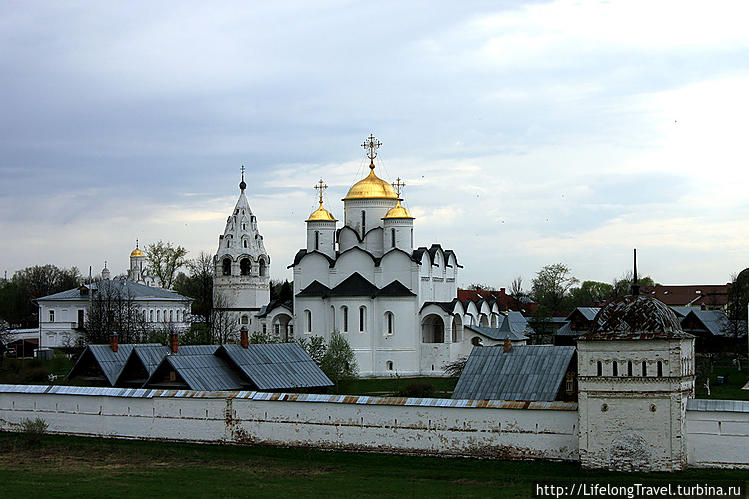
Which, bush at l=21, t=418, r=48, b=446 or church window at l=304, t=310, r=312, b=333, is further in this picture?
church window at l=304, t=310, r=312, b=333

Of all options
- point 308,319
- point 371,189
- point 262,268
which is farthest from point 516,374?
point 262,268

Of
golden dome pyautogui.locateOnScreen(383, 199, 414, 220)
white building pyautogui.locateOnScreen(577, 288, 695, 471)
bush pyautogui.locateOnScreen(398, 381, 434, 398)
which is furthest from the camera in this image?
golden dome pyautogui.locateOnScreen(383, 199, 414, 220)

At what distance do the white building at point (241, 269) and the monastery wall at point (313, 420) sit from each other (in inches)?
1302

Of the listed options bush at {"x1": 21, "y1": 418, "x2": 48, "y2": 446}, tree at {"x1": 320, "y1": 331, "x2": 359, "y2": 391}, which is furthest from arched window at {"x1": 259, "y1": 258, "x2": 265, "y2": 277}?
bush at {"x1": 21, "y1": 418, "x2": 48, "y2": 446}

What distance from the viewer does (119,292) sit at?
56.6m

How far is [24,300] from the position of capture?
87.3 metres

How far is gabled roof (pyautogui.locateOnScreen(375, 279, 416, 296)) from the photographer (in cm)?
4553

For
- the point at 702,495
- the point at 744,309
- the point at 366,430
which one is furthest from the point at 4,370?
the point at 744,309

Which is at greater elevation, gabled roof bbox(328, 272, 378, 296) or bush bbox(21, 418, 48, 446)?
gabled roof bbox(328, 272, 378, 296)

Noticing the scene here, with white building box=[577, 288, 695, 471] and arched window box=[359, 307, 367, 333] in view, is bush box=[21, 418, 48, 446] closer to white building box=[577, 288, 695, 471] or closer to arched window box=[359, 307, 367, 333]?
white building box=[577, 288, 695, 471]

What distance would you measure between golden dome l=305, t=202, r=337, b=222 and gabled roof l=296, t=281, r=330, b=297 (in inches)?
125

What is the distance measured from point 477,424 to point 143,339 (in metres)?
27.6

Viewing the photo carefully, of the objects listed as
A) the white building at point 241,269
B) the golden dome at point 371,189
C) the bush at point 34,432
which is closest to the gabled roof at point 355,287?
the golden dome at point 371,189

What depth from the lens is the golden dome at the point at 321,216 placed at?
48625mm
